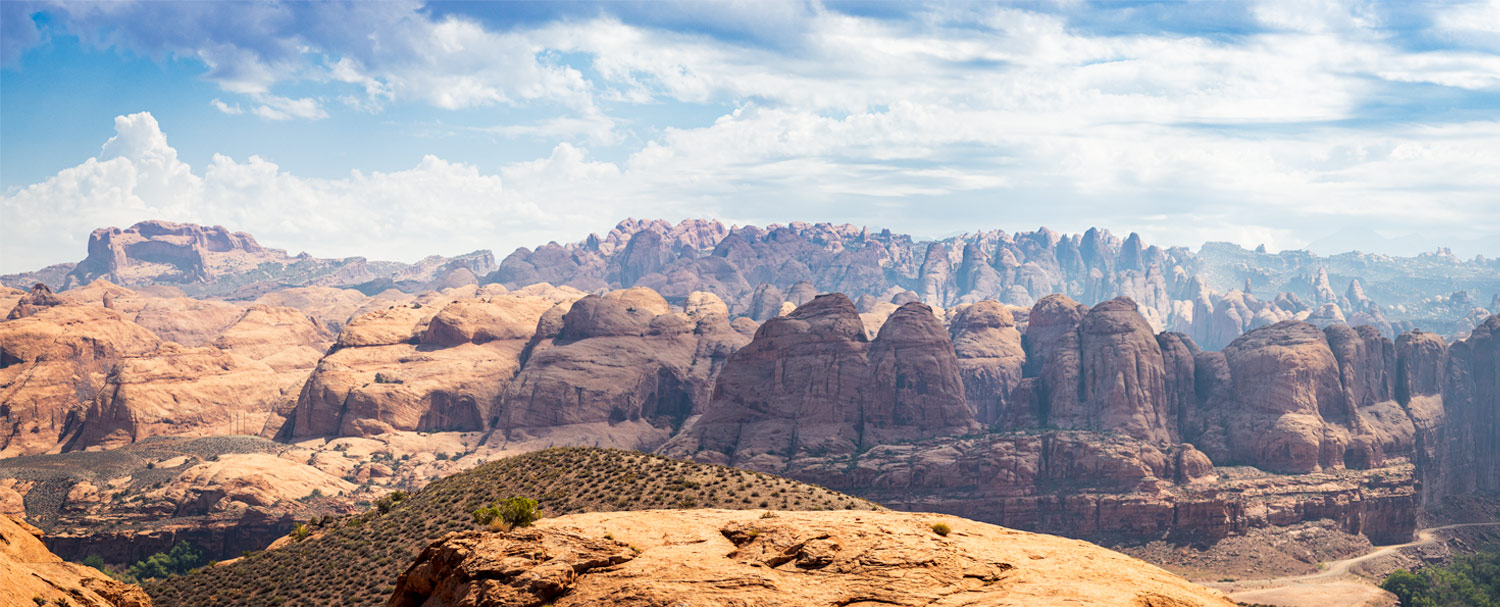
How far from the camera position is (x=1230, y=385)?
629 ft

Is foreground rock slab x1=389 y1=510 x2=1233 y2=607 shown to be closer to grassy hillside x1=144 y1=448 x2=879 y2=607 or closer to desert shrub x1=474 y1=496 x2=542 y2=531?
desert shrub x1=474 y1=496 x2=542 y2=531

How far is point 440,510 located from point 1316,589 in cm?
11779

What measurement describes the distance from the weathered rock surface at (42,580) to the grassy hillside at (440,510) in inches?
221

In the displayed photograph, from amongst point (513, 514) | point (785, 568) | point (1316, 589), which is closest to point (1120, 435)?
point (1316, 589)

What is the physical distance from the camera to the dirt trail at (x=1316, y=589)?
130000mm

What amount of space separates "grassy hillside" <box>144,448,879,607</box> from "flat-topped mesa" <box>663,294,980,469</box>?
93133mm

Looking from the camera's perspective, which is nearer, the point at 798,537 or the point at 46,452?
the point at 798,537

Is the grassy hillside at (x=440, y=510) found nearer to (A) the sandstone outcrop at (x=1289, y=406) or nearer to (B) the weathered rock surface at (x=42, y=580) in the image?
(B) the weathered rock surface at (x=42, y=580)

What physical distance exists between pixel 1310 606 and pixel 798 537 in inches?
4523

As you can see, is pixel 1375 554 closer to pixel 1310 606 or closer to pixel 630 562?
pixel 1310 606

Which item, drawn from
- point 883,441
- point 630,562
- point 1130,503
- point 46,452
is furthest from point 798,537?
point 46,452

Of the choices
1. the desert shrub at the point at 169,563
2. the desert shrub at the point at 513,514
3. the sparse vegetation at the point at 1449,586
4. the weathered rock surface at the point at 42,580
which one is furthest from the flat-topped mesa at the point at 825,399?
the desert shrub at the point at 513,514

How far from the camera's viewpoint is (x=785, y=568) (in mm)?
37906

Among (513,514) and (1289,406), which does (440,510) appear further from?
(1289,406)
